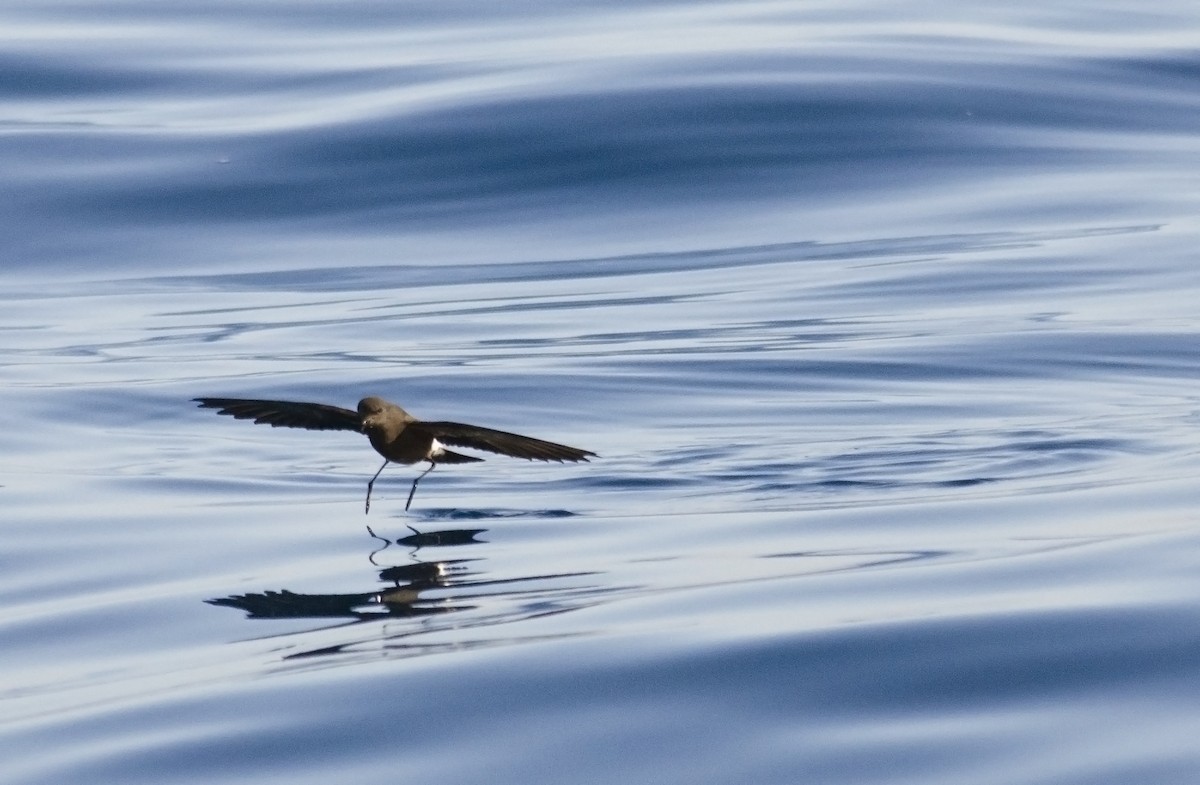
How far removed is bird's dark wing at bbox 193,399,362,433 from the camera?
5891mm

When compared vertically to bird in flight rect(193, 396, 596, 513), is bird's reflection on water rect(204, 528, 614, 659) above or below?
below

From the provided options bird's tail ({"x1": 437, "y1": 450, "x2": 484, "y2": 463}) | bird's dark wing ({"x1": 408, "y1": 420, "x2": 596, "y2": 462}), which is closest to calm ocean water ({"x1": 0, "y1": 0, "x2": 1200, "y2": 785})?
bird's tail ({"x1": 437, "y1": 450, "x2": 484, "y2": 463})

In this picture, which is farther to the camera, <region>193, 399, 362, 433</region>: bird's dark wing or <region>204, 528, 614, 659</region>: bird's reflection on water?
<region>193, 399, 362, 433</region>: bird's dark wing

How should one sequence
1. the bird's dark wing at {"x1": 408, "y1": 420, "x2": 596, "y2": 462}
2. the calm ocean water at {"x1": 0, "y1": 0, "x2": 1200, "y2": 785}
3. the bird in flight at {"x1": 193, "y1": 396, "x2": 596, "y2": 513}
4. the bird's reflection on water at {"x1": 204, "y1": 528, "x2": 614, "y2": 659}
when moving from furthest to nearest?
the bird in flight at {"x1": 193, "y1": 396, "x2": 596, "y2": 513} → the bird's dark wing at {"x1": 408, "y1": 420, "x2": 596, "y2": 462} → the bird's reflection on water at {"x1": 204, "y1": 528, "x2": 614, "y2": 659} → the calm ocean water at {"x1": 0, "y1": 0, "x2": 1200, "y2": 785}

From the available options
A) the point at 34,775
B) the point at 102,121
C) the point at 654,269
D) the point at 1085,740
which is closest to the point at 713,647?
the point at 1085,740

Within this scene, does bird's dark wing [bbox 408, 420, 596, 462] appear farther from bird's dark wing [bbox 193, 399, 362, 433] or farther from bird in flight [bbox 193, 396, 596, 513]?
bird's dark wing [bbox 193, 399, 362, 433]

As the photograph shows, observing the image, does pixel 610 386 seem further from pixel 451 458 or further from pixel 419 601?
pixel 419 601

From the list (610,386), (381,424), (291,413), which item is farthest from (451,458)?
(610,386)

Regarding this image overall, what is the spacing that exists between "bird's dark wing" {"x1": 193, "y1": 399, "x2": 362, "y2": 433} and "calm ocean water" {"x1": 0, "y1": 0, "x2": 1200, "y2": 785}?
0.32m

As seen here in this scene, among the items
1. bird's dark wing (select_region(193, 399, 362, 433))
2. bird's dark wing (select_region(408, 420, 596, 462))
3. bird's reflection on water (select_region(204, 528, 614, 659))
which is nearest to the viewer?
bird's reflection on water (select_region(204, 528, 614, 659))

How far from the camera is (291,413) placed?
5.95 meters

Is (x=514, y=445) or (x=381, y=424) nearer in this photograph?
(x=514, y=445)

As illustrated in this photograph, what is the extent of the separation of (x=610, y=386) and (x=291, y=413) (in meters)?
3.05

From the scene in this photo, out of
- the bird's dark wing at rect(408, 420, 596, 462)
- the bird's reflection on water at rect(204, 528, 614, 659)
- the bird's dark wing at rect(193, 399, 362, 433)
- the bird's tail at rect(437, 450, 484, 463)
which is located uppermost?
the bird's dark wing at rect(193, 399, 362, 433)
